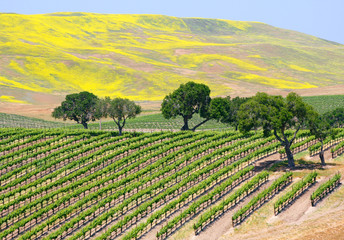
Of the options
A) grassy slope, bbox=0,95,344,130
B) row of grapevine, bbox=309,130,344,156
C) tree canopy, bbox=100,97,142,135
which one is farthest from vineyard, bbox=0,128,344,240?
grassy slope, bbox=0,95,344,130

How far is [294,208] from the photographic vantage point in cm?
4878

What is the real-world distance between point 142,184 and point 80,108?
58768 millimetres

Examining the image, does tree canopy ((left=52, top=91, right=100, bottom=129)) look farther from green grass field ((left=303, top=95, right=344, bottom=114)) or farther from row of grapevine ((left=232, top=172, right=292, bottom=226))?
green grass field ((left=303, top=95, right=344, bottom=114))

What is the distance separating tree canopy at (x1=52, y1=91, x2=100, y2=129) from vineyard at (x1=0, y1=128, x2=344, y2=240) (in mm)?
28505

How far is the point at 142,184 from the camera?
192 ft

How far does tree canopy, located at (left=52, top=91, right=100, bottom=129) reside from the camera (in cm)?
11206

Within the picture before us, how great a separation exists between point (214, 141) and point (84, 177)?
2690cm

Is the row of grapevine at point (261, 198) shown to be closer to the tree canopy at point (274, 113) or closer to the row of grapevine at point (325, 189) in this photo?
the row of grapevine at point (325, 189)

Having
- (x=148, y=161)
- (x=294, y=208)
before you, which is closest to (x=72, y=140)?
(x=148, y=161)

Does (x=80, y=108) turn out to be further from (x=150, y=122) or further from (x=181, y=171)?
(x=181, y=171)

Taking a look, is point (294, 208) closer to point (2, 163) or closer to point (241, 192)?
point (241, 192)

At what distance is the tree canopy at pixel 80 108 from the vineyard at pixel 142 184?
1122 inches

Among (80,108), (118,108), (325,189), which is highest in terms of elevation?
(80,108)

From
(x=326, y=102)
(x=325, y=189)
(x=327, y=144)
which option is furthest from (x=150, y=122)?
(x=325, y=189)
